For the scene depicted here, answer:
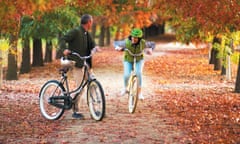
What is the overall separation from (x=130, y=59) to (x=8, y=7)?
5049 mm

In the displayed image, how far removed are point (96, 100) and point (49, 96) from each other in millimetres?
1027

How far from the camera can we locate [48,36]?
2108 centimetres

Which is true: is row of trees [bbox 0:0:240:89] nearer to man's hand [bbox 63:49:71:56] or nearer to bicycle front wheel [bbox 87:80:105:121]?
man's hand [bbox 63:49:71:56]

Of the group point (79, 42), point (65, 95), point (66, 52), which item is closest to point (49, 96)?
point (65, 95)

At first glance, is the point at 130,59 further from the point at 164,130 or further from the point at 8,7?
the point at 8,7

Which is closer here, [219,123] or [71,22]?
[219,123]

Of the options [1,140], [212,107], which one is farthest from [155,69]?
[1,140]

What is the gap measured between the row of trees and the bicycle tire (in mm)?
1468

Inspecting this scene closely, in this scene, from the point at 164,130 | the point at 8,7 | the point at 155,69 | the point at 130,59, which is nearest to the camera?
the point at 8,7

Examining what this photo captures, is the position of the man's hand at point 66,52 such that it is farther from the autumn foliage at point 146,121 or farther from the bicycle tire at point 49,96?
the autumn foliage at point 146,121

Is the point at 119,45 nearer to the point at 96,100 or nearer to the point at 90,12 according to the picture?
the point at 96,100

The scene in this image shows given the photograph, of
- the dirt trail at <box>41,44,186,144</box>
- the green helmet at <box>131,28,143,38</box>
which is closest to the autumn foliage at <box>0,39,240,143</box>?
the dirt trail at <box>41,44,186,144</box>

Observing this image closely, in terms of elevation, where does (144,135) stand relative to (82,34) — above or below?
below

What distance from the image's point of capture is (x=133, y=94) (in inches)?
424
